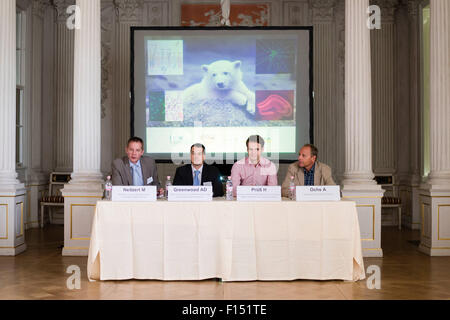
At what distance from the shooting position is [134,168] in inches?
243

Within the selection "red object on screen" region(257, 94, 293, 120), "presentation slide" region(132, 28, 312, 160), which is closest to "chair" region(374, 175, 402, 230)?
"presentation slide" region(132, 28, 312, 160)

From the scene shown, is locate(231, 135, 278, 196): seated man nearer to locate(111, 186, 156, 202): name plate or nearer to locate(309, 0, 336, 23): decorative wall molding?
locate(111, 186, 156, 202): name plate

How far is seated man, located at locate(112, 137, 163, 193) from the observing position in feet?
19.7

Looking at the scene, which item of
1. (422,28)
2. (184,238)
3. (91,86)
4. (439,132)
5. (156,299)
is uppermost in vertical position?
(422,28)

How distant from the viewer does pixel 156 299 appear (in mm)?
4559

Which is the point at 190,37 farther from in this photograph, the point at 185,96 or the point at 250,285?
the point at 250,285

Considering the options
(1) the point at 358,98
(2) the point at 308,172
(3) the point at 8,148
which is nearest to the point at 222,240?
(2) the point at 308,172

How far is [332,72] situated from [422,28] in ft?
5.93

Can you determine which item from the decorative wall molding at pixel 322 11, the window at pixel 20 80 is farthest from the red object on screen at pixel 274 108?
the window at pixel 20 80

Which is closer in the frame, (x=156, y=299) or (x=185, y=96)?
(x=156, y=299)

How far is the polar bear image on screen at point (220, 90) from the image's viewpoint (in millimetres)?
9211

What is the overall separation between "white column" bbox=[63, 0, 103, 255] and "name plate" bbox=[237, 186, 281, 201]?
8.26 feet

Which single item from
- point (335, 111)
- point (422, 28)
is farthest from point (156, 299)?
point (422, 28)

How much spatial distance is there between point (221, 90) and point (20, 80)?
11.9 feet
